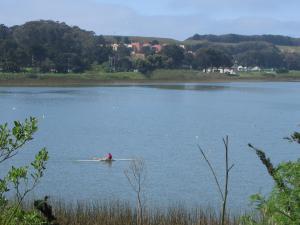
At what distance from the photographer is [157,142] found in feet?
161

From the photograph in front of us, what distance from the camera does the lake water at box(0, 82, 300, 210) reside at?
2911cm

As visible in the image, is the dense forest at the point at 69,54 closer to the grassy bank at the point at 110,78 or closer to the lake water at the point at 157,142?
the grassy bank at the point at 110,78

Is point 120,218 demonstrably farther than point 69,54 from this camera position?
No

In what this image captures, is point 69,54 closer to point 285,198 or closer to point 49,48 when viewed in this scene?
point 49,48

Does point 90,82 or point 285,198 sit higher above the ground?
point 285,198

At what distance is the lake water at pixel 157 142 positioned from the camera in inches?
1146

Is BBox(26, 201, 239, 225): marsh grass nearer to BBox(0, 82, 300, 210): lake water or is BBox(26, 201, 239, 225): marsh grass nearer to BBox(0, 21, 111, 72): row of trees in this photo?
BBox(0, 82, 300, 210): lake water

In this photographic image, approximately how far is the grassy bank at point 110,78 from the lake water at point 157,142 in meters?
24.4

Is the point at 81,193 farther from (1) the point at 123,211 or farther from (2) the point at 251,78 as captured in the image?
(2) the point at 251,78

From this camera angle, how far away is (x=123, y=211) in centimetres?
1766

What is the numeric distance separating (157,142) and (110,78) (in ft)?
297

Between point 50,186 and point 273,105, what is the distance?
219ft

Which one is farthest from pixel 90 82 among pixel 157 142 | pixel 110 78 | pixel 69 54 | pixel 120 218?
pixel 120 218

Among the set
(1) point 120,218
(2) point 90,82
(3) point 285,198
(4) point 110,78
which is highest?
(3) point 285,198
